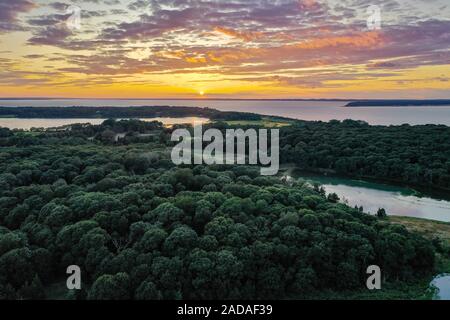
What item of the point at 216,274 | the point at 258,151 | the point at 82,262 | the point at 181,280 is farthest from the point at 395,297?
the point at 258,151

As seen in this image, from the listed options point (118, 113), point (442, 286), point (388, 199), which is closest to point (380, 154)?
point (388, 199)

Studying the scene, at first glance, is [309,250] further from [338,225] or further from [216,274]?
[216,274]

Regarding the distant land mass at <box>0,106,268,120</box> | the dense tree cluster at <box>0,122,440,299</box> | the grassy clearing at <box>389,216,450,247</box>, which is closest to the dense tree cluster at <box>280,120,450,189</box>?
the grassy clearing at <box>389,216,450,247</box>

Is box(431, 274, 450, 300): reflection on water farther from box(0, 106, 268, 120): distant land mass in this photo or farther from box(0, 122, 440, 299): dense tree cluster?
box(0, 106, 268, 120): distant land mass

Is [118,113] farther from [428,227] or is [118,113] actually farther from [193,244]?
[193,244]

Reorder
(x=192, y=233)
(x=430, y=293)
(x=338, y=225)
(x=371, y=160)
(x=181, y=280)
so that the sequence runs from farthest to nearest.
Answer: (x=371, y=160)
(x=338, y=225)
(x=192, y=233)
(x=430, y=293)
(x=181, y=280)
